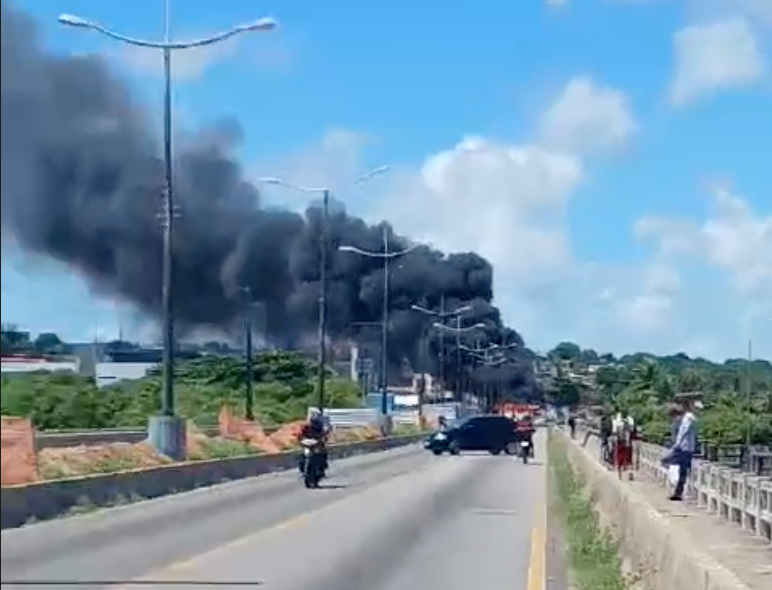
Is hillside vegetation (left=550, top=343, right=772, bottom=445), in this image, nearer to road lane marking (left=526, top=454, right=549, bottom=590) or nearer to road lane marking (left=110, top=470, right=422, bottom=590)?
road lane marking (left=526, top=454, right=549, bottom=590)

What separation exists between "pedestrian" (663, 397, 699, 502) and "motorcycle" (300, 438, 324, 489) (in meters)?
11.2

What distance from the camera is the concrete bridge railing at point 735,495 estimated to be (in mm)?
21109

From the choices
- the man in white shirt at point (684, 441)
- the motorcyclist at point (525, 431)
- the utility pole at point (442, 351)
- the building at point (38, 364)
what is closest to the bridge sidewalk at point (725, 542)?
the man in white shirt at point (684, 441)

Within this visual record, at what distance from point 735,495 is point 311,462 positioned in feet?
55.0

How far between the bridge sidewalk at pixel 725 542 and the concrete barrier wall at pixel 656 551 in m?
0.44

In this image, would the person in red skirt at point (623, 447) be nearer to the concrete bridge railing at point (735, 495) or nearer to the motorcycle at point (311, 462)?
the motorcycle at point (311, 462)

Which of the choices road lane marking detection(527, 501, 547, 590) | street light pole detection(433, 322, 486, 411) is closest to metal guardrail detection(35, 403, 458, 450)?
street light pole detection(433, 322, 486, 411)

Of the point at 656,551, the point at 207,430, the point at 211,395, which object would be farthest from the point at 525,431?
the point at 656,551

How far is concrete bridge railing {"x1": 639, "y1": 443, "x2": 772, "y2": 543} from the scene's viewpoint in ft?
69.3

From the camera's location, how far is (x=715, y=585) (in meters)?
10.7

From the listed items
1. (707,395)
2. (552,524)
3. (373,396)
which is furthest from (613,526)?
(373,396)

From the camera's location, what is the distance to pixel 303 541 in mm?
23625

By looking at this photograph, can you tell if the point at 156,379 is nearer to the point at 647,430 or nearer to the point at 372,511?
the point at 647,430

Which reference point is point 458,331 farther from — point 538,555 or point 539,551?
point 538,555
